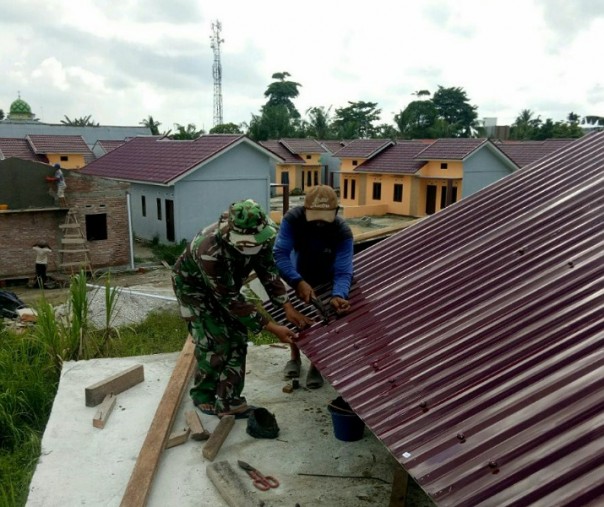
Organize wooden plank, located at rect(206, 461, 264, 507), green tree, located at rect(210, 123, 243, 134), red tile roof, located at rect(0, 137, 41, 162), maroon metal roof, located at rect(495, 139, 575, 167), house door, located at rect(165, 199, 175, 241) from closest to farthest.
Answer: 1. wooden plank, located at rect(206, 461, 264, 507)
2. house door, located at rect(165, 199, 175, 241)
3. red tile roof, located at rect(0, 137, 41, 162)
4. maroon metal roof, located at rect(495, 139, 575, 167)
5. green tree, located at rect(210, 123, 243, 134)

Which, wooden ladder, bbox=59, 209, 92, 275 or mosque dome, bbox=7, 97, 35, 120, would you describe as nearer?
wooden ladder, bbox=59, 209, 92, 275

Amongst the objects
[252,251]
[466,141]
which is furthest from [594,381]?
[466,141]

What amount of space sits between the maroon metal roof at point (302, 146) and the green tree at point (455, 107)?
26.1 metres

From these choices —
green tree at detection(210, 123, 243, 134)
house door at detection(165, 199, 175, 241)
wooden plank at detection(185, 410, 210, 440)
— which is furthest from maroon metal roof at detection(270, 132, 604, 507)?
green tree at detection(210, 123, 243, 134)

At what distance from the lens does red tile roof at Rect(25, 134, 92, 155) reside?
93.5ft

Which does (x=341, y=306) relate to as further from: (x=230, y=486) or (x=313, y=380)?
(x=230, y=486)

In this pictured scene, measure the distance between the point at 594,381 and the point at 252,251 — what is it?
2.28 meters

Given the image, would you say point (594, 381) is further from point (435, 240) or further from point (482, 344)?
point (435, 240)

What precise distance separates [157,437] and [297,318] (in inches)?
53.5

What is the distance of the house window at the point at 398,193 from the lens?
31.3m

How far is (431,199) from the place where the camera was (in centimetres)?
3034

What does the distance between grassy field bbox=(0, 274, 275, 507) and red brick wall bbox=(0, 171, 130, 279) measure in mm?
10391

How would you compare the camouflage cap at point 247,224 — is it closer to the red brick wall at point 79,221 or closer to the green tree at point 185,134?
the red brick wall at point 79,221

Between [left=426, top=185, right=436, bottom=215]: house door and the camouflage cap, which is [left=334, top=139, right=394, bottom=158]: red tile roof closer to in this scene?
[left=426, top=185, right=436, bottom=215]: house door
